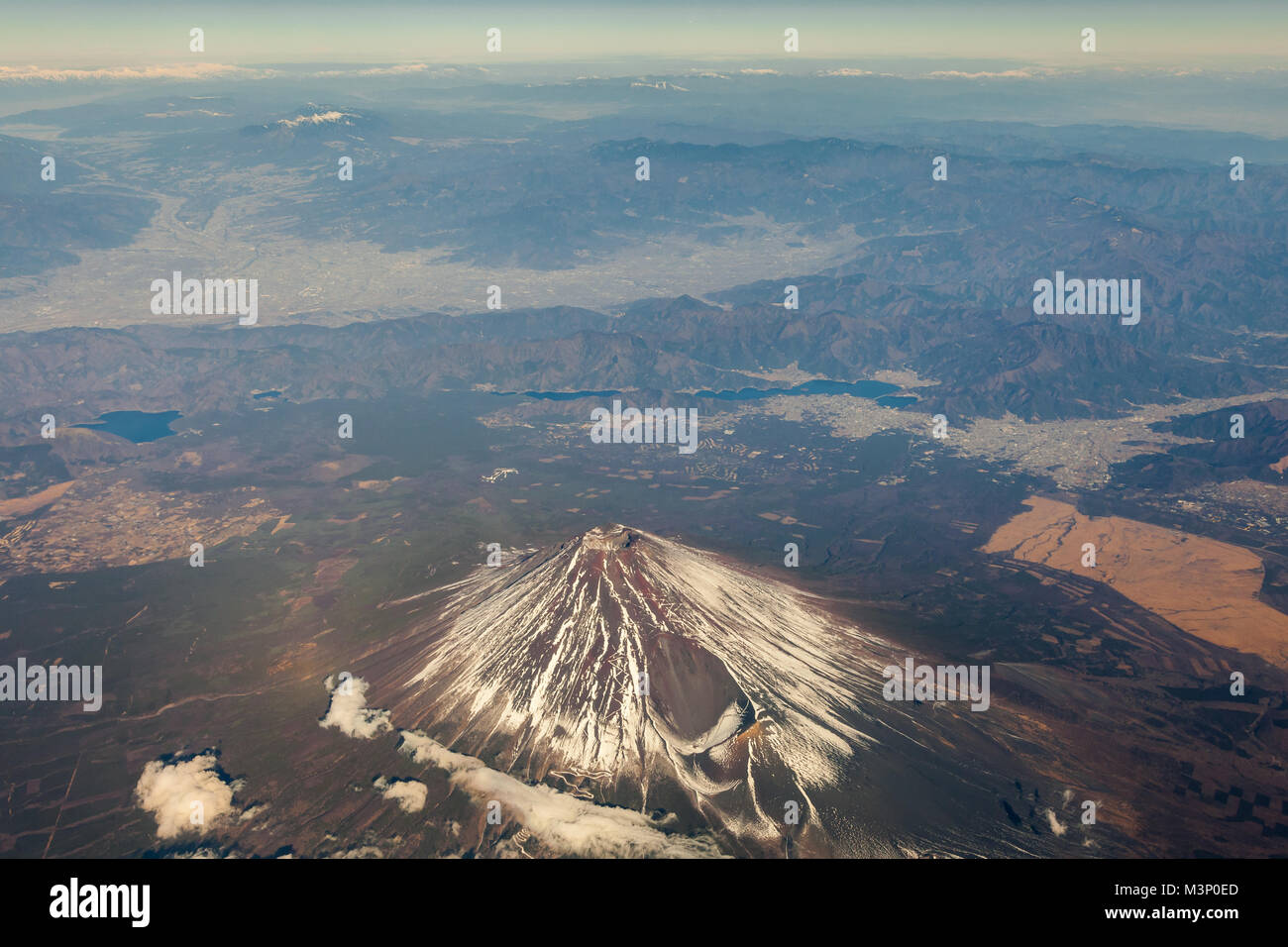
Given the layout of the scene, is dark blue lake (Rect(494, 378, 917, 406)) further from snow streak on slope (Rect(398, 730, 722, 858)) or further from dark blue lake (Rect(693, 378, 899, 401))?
snow streak on slope (Rect(398, 730, 722, 858))

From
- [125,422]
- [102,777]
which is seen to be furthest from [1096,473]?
[125,422]

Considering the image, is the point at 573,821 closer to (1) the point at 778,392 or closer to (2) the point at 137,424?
(1) the point at 778,392

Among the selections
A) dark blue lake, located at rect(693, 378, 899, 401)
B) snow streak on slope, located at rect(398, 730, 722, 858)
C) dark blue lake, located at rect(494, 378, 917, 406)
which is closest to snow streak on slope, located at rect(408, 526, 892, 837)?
snow streak on slope, located at rect(398, 730, 722, 858)

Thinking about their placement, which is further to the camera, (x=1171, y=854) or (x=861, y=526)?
(x=861, y=526)

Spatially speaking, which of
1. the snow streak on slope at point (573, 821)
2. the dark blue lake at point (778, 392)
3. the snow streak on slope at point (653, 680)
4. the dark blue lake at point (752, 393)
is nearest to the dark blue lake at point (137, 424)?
the dark blue lake at point (752, 393)

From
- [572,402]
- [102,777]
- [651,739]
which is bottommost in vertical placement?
[102,777]

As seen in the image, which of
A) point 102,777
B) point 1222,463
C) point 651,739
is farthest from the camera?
point 1222,463

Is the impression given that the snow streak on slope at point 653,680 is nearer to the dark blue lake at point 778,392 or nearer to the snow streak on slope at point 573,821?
the snow streak on slope at point 573,821

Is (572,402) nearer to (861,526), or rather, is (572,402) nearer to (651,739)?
(861,526)
